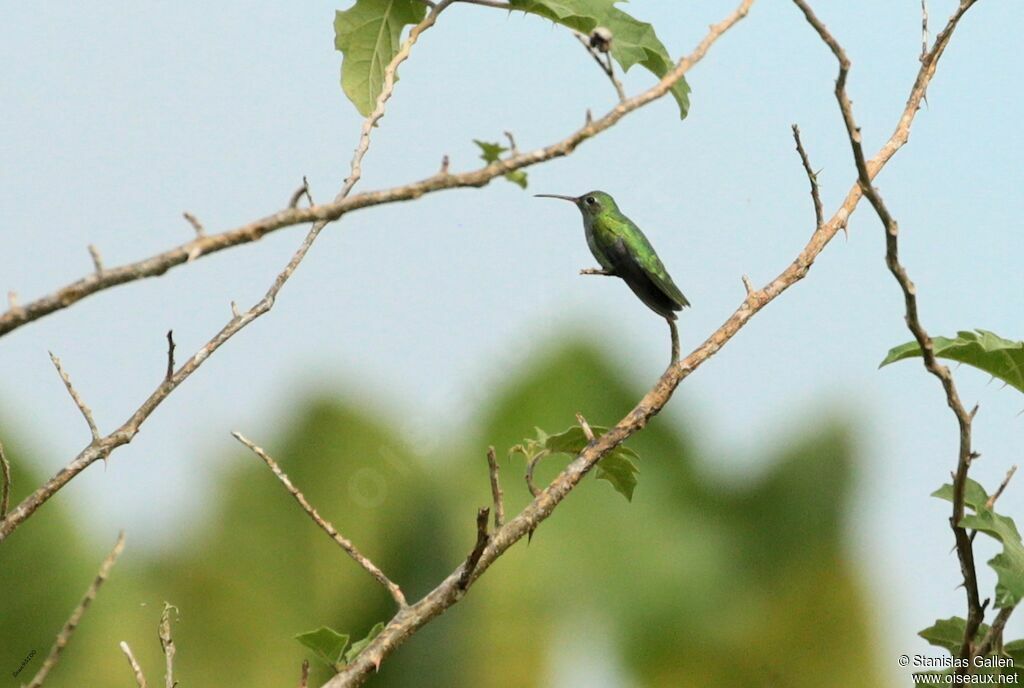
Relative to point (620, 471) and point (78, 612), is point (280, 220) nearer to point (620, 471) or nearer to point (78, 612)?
point (78, 612)

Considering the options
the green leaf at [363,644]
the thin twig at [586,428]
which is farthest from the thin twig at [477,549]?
the thin twig at [586,428]

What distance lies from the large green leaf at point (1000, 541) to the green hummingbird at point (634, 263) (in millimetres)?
938

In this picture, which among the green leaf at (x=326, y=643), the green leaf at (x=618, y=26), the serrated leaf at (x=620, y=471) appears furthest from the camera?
the green leaf at (x=618, y=26)

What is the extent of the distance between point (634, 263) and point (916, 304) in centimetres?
98

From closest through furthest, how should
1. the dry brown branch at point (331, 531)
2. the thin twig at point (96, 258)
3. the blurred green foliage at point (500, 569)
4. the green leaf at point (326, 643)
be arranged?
the thin twig at point (96, 258) < the dry brown branch at point (331, 531) < the green leaf at point (326, 643) < the blurred green foliage at point (500, 569)

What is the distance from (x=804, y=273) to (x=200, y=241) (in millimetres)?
1742

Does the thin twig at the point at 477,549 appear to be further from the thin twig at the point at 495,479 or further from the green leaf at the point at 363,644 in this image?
the green leaf at the point at 363,644

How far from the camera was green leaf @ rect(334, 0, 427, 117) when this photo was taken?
11.7 feet

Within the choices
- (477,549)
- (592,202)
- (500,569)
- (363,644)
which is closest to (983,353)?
(592,202)

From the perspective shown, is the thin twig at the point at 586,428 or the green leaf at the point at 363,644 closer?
the green leaf at the point at 363,644

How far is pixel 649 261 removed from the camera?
3.39 meters

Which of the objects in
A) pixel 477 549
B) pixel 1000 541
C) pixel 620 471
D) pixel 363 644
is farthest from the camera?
pixel 620 471

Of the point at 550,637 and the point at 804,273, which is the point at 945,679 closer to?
the point at 804,273

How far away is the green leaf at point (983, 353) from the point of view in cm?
310
